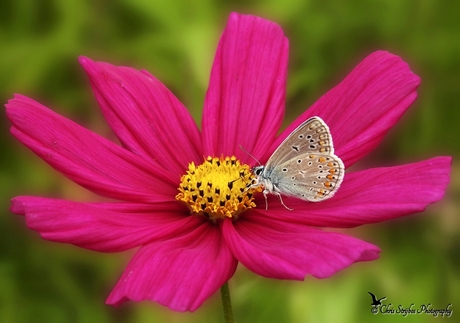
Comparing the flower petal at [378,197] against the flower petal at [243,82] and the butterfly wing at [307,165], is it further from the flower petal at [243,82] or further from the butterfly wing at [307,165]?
the flower petal at [243,82]

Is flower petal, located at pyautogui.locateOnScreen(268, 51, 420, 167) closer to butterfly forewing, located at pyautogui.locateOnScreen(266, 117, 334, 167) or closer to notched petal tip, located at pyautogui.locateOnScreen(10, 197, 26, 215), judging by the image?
butterfly forewing, located at pyautogui.locateOnScreen(266, 117, 334, 167)

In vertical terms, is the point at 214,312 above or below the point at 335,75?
below

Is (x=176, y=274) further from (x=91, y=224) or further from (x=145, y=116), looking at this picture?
(x=145, y=116)

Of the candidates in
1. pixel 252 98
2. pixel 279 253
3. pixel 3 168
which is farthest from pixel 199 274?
pixel 3 168

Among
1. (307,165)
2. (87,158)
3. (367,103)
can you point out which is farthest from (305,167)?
(87,158)

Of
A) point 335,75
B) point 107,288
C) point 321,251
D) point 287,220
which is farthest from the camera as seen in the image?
point 335,75

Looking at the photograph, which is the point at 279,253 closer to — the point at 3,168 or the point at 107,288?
the point at 107,288

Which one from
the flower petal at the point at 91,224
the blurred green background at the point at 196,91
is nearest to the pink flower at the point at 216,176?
the flower petal at the point at 91,224
